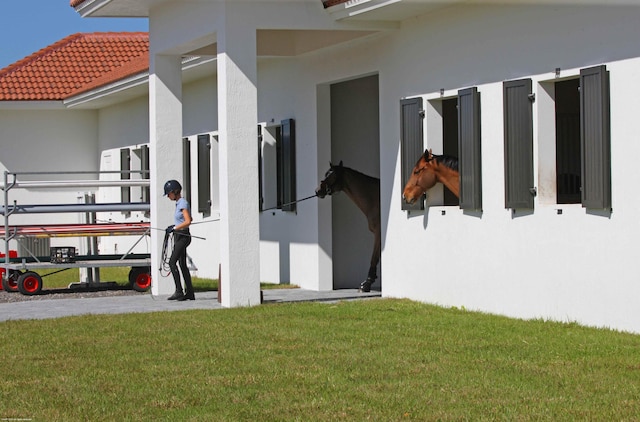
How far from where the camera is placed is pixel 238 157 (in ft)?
51.2

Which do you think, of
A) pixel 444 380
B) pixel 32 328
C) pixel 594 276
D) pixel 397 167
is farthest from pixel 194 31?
pixel 444 380

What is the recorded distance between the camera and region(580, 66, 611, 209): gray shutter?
39.4ft

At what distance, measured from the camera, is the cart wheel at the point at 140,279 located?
67.3 ft

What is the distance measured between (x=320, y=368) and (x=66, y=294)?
1073cm

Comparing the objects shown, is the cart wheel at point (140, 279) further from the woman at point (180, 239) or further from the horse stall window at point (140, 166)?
the horse stall window at point (140, 166)

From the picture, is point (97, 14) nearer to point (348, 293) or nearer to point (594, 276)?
point (348, 293)

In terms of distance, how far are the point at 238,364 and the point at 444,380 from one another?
200 cm

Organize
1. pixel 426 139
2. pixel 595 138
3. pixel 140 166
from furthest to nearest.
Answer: pixel 140 166, pixel 426 139, pixel 595 138

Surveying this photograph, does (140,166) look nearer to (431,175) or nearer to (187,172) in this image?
(187,172)

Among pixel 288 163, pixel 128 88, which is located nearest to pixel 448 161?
pixel 288 163

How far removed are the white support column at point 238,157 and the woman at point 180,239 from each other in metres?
1.28

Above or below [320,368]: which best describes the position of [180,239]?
above

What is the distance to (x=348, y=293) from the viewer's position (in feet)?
59.1

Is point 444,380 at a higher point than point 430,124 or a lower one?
lower
